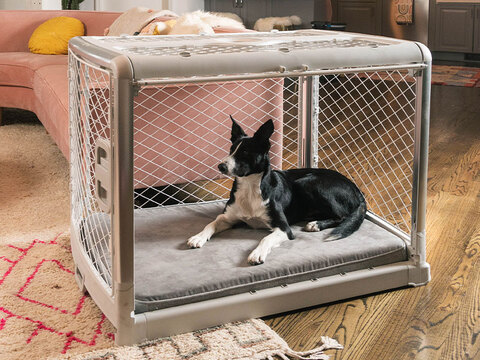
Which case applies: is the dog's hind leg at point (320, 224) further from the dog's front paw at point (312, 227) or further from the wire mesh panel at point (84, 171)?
the wire mesh panel at point (84, 171)

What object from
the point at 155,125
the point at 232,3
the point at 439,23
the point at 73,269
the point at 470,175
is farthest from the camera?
the point at 439,23

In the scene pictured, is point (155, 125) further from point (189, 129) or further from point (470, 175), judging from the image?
point (470, 175)

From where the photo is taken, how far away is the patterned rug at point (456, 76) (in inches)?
217

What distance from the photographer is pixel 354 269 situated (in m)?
1.80

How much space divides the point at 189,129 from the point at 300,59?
90 centimetres

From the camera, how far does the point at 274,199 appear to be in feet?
6.24

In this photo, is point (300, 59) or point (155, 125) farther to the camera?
point (155, 125)

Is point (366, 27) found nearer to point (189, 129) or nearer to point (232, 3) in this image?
point (232, 3)

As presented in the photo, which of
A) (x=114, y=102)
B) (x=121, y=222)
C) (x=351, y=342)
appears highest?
(x=114, y=102)

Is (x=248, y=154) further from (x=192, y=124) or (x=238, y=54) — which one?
(x=192, y=124)

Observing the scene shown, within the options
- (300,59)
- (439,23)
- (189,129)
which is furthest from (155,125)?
(439,23)

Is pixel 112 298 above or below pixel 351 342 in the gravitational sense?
above

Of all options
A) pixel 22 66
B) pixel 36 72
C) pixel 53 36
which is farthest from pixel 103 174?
pixel 53 36

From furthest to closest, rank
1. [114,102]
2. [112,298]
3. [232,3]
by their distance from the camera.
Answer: [232,3] < [112,298] < [114,102]
